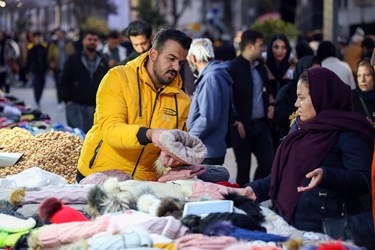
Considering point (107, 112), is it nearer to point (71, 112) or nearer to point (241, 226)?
point (241, 226)

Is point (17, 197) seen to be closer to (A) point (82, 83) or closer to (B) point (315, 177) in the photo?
(B) point (315, 177)

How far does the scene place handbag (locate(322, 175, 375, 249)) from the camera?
17.9ft

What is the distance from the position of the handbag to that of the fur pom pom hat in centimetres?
134

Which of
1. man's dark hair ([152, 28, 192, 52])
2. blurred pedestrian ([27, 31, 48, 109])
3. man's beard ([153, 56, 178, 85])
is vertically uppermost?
man's dark hair ([152, 28, 192, 52])

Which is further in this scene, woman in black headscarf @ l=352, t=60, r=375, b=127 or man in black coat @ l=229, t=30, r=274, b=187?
man in black coat @ l=229, t=30, r=274, b=187

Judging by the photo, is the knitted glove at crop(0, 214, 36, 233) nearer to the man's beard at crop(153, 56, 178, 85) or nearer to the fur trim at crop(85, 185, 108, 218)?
the fur trim at crop(85, 185, 108, 218)

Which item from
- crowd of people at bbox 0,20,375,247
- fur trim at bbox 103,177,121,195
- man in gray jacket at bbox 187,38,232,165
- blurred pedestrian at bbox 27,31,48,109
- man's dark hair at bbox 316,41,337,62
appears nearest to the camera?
crowd of people at bbox 0,20,375,247

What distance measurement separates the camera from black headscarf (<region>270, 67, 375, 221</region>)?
5828 millimetres

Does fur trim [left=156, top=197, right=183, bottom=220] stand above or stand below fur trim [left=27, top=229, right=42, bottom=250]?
above

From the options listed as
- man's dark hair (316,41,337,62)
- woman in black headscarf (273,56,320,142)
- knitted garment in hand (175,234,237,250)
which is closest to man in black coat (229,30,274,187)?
woman in black headscarf (273,56,320,142)

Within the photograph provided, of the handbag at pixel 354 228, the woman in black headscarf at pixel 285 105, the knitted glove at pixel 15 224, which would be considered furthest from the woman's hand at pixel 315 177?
the woman in black headscarf at pixel 285 105

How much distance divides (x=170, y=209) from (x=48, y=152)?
3313 mm

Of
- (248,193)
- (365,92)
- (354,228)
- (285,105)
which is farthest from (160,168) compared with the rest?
(285,105)

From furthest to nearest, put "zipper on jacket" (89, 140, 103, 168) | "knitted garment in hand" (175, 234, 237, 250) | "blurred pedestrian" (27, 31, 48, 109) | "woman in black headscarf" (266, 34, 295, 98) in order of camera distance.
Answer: "blurred pedestrian" (27, 31, 48, 109)
"woman in black headscarf" (266, 34, 295, 98)
"zipper on jacket" (89, 140, 103, 168)
"knitted garment in hand" (175, 234, 237, 250)
